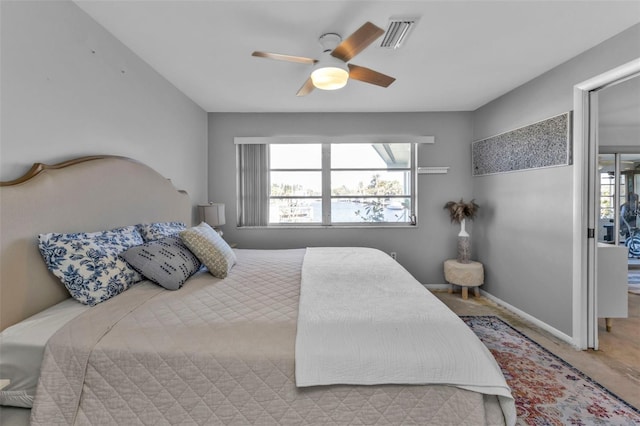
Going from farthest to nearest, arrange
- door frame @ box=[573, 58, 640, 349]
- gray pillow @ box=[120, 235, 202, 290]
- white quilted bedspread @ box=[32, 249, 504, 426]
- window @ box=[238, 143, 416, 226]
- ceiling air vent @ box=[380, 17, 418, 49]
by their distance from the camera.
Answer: window @ box=[238, 143, 416, 226]
door frame @ box=[573, 58, 640, 349]
ceiling air vent @ box=[380, 17, 418, 49]
gray pillow @ box=[120, 235, 202, 290]
white quilted bedspread @ box=[32, 249, 504, 426]

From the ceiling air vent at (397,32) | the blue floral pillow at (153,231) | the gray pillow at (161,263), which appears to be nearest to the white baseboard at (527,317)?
the ceiling air vent at (397,32)

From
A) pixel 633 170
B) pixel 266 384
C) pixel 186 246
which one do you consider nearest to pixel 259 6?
pixel 186 246

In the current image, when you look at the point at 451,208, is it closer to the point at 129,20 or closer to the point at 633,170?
the point at 633,170

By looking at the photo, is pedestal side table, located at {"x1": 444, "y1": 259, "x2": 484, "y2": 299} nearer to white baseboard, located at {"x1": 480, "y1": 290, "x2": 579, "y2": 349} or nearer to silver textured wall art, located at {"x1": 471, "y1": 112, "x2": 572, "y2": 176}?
white baseboard, located at {"x1": 480, "y1": 290, "x2": 579, "y2": 349}

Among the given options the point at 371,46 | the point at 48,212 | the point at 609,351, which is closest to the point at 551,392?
the point at 609,351

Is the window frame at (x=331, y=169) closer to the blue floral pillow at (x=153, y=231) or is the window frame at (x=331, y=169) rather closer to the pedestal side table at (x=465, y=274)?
the pedestal side table at (x=465, y=274)

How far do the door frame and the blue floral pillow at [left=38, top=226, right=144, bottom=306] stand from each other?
11.7ft

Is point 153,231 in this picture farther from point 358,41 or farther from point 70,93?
point 358,41

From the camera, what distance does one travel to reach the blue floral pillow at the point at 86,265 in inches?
57.5

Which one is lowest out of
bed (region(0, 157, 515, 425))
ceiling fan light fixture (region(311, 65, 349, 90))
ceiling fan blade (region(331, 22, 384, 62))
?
bed (region(0, 157, 515, 425))

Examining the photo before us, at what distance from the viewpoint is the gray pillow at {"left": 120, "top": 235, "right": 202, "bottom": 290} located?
1.74 m

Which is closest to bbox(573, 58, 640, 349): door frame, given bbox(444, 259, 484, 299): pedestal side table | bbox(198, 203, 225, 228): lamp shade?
bbox(444, 259, 484, 299): pedestal side table

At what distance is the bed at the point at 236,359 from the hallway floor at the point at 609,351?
5.49 feet

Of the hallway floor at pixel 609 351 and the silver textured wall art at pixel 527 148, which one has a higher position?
the silver textured wall art at pixel 527 148
